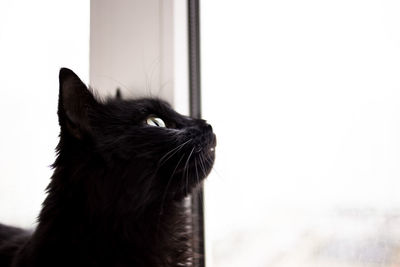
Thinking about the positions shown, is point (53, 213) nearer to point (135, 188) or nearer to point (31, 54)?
point (135, 188)

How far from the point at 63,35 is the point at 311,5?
0.84 m

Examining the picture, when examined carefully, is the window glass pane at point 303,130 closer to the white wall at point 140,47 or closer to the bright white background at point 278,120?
the bright white background at point 278,120

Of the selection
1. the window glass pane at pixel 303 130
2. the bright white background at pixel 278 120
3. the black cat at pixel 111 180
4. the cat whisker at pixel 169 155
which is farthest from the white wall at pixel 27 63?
the cat whisker at pixel 169 155

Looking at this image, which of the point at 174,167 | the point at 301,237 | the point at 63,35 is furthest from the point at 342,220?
the point at 63,35

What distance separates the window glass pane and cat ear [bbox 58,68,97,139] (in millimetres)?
464

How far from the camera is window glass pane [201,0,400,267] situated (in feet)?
2.44

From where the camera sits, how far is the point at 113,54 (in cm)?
111

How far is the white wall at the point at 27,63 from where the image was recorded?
1212 millimetres

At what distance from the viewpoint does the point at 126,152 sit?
663mm

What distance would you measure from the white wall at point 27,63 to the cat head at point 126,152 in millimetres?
594

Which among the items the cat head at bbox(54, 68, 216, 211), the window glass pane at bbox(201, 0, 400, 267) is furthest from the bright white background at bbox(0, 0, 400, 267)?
the cat head at bbox(54, 68, 216, 211)

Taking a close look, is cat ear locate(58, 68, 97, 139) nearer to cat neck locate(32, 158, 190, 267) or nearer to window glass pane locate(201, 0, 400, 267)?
cat neck locate(32, 158, 190, 267)

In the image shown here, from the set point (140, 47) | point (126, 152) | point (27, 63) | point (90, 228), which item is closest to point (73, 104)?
point (126, 152)

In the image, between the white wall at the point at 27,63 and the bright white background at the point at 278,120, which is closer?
the bright white background at the point at 278,120
